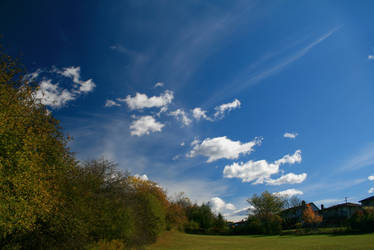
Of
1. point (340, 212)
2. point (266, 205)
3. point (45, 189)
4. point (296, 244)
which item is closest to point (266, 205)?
point (266, 205)

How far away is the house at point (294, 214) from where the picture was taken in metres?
93.9

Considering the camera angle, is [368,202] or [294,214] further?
[294,214]

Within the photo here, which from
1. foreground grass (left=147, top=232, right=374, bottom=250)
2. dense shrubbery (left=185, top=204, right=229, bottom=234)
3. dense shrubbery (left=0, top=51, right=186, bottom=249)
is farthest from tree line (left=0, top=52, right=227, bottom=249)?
dense shrubbery (left=185, top=204, right=229, bottom=234)

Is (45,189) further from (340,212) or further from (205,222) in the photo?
(340,212)

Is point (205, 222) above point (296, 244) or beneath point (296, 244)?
beneath

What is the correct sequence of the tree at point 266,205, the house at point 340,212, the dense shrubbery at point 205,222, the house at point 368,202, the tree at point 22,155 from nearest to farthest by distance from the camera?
1. the tree at point 22,155
2. the house at point 340,212
3. the house at point 368,202
4. the dense shrubbery at point 205,222
5. the tree at point 266,205

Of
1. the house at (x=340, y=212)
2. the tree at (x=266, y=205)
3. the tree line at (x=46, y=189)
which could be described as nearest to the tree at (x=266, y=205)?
the tree at (x=266, y=205)

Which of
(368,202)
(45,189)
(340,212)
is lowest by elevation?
(340,212)

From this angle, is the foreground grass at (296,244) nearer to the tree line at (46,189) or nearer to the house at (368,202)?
the tree line at (46,189)

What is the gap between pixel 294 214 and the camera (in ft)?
373

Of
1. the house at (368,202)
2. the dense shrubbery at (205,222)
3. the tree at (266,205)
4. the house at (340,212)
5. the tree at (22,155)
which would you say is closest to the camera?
the tree at (22,155)

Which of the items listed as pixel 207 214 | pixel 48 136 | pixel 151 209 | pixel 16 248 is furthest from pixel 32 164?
pixel 207 214

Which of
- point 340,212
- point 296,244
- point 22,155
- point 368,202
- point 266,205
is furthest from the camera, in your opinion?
point 266,205

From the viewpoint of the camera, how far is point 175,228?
8319cm
